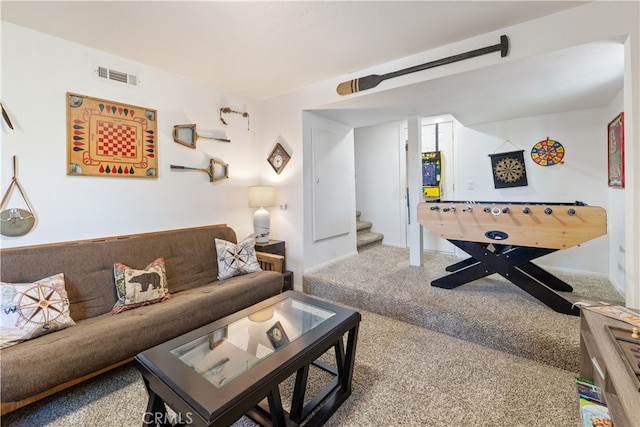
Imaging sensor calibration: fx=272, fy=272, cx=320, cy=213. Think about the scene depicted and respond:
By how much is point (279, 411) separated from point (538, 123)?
4.12 m

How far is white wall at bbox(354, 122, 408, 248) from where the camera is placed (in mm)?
4664

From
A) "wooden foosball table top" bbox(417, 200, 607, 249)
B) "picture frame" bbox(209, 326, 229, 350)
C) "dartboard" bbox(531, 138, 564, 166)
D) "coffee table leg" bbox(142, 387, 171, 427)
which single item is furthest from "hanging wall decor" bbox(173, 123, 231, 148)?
"dartboard" bbox(531, 138, 564, 166)

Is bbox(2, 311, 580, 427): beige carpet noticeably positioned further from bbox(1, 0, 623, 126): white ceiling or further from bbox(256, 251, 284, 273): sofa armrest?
bbox(1, 0, 623, 126): white ceiling

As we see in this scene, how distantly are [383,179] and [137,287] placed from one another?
3932 mm

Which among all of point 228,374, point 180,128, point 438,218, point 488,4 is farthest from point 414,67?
point 228,374

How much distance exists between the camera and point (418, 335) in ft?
7.41

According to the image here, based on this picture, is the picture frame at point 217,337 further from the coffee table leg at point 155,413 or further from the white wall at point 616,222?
the white wall at point 616,222

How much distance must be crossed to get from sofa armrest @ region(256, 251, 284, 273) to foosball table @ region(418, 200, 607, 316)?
1.51 m

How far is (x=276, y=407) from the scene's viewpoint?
124 centimetres

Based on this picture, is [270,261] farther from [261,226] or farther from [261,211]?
[261,211]

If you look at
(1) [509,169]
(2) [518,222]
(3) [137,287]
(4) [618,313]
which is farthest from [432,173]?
(3) [137,287]

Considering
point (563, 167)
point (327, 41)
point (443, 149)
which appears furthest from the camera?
point (443, 149)

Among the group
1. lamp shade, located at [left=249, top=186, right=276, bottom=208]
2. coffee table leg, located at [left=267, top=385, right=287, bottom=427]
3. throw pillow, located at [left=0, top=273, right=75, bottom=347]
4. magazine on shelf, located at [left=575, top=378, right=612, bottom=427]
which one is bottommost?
magazine on shelf, located at [left=575, top=378, right=612, bottom=427]

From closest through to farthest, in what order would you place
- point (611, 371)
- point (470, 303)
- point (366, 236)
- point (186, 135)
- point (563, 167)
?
point (611, 371) < point (470, 303) < point (186, 135) < point (563, 167) < point (366, 236)
